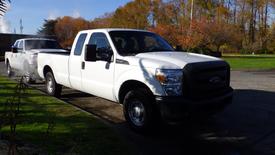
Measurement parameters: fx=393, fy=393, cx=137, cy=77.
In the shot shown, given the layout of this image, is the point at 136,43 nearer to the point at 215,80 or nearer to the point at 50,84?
the point at 215,80

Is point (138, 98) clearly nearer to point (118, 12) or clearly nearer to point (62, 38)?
point (118, 12)

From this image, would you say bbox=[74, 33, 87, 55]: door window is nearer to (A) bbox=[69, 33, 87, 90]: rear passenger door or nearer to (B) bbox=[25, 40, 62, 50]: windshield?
(A) bbox=[69, 33, 87, 90]: rear passenger door

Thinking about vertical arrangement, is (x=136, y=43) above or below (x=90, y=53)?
above

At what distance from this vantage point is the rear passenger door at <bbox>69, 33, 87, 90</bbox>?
943 centimetres

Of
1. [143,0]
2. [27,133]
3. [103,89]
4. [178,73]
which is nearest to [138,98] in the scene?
[178,73]

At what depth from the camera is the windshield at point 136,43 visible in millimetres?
8320

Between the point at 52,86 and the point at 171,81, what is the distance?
5.47 metres

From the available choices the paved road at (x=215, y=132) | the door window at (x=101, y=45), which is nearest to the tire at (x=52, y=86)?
the paved road at (x=215, y=132)

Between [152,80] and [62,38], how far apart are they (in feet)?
262

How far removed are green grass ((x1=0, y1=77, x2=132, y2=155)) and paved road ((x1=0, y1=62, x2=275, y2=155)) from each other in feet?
1.28

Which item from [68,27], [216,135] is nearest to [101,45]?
[216,135]

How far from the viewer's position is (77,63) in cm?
947

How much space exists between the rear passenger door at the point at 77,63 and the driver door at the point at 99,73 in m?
0.27

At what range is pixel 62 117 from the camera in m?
7.92
